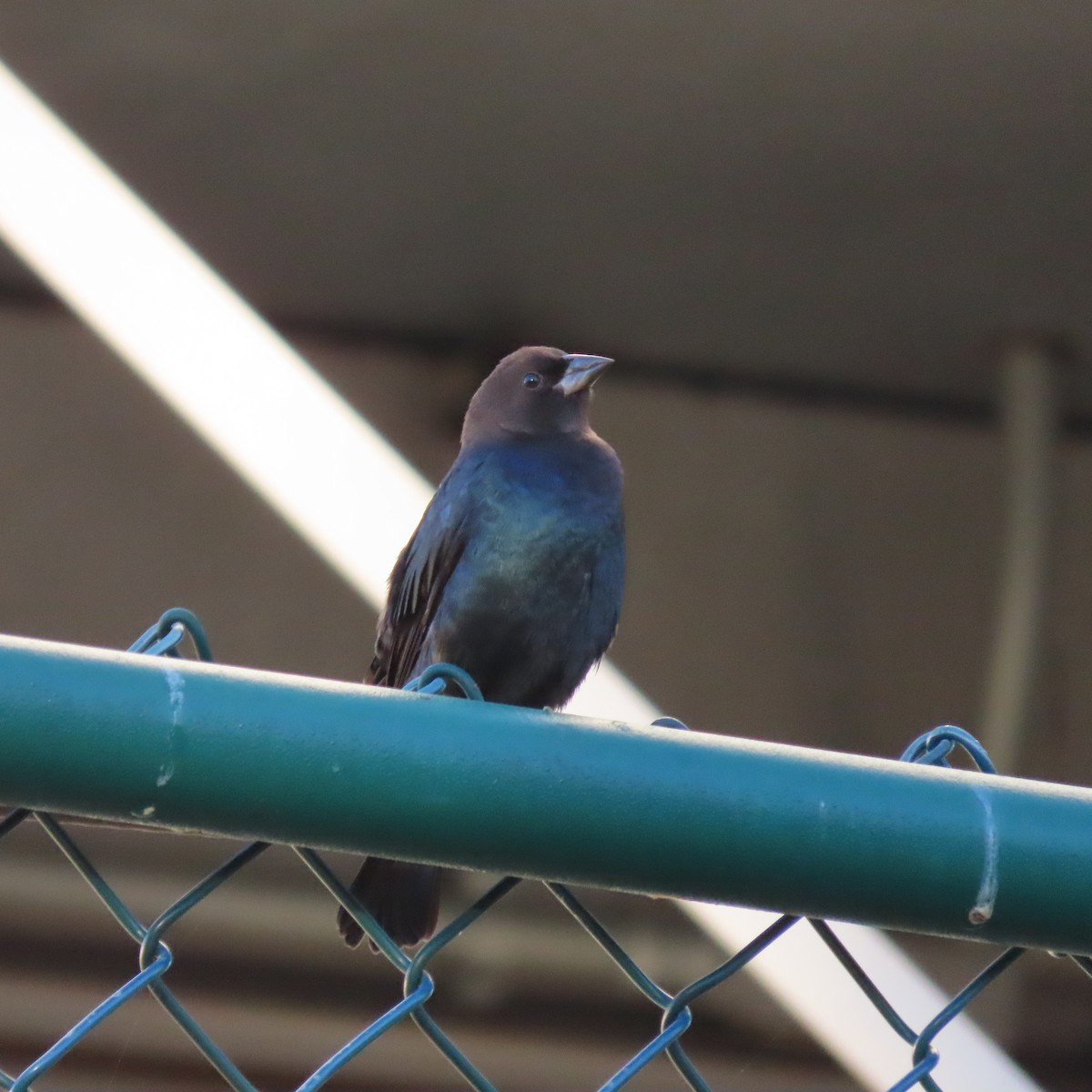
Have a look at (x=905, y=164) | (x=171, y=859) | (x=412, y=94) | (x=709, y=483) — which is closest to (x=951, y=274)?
(x=905, y=164)

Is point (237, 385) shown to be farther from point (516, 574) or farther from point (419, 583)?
point (516, 574)

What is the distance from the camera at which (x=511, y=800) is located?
90cm

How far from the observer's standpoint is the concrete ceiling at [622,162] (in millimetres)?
3879

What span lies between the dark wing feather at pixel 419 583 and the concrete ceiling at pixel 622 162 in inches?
74.1

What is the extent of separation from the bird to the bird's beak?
0.62ft

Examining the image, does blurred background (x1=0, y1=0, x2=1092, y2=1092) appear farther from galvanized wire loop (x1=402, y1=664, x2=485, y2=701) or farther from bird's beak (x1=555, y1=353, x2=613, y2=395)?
galvanized wire loop (x1=402, y1=664, x2=485, y2=701)

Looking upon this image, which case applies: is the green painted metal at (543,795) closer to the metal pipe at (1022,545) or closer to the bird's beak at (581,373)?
the bird's beak at (581,373)

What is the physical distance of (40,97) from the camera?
4.20 meters

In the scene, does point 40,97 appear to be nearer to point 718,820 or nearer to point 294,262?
point 294,262

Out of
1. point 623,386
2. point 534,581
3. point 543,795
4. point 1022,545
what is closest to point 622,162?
point 623,386

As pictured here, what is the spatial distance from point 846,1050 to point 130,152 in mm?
2667

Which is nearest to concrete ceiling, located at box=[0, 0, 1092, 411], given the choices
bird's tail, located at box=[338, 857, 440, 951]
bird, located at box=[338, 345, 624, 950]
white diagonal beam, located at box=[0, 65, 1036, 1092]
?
white diagonal beam, located at box=[0, 65, 1036, 1092]

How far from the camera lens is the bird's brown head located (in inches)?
95.7

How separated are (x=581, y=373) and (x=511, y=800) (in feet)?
5.39
